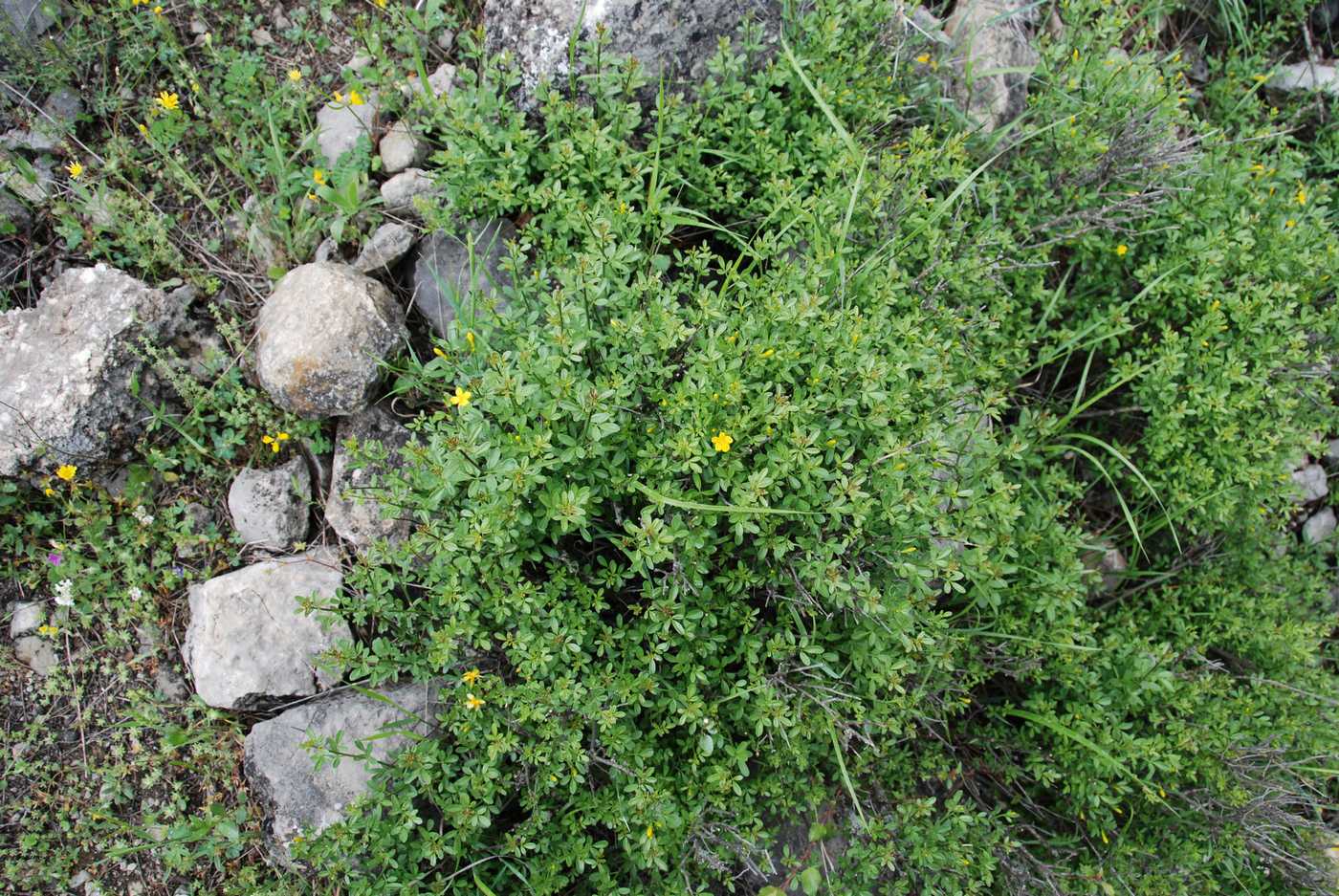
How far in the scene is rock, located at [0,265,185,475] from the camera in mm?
3596

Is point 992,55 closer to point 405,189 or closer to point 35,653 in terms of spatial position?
point 405,189

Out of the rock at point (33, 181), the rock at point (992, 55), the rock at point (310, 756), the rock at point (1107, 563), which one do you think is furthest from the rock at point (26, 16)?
the rock at point (1107, 563)

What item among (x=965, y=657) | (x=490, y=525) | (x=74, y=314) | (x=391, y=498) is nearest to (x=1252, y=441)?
(x=965, y=657)

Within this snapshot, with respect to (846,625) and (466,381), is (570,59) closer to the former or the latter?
(466,381)

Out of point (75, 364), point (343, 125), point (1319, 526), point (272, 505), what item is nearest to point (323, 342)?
point (272, 505)

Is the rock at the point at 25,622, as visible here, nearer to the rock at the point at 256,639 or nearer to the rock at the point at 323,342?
the rock at the point at 256,639

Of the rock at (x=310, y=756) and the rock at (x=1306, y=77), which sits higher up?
the rock at (x=1306, y=77)

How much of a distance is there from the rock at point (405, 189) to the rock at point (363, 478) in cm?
100

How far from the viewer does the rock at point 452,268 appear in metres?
3.80

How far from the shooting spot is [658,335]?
3.09 metres

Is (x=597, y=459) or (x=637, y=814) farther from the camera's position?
(x=597, y=459)

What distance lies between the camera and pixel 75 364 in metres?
3.65

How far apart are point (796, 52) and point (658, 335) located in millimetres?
1774

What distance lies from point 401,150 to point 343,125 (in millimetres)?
Result: 374
